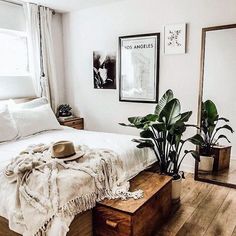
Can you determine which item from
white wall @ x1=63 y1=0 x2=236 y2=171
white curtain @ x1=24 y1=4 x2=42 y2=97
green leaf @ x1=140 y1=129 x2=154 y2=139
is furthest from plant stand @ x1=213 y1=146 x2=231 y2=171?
white curtain @ x1=24 y1=4 x2=42 y2=97

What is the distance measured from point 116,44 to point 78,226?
2.79m

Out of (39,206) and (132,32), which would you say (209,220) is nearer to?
(39,206)

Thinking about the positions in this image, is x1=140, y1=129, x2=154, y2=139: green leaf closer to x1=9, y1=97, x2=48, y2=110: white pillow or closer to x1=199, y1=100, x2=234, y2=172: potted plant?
x1=199, y1=100, x2=234, y2=172: potted plant

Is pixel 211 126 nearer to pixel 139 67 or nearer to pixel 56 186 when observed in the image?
pixel 139 67

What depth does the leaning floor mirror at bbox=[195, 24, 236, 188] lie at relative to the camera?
9.93 ft

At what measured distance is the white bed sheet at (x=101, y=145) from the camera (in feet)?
7.84

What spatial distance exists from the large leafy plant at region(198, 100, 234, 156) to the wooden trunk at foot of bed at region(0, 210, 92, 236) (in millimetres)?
1870

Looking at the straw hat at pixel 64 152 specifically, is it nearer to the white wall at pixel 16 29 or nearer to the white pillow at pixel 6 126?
the white pillow at pixel 6 126

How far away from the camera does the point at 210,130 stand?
322 cm

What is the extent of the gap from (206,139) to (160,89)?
923mm

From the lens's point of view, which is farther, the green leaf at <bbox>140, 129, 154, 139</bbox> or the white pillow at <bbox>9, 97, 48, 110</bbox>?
the white pillow at <bbox>9, 97, 48, 110</bbox>

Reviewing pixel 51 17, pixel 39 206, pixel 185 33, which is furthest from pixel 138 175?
pixel 51 17

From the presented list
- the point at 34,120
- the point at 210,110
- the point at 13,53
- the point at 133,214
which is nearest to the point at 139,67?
the point at 210,110

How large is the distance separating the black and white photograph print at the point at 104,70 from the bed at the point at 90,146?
43.8 inches
